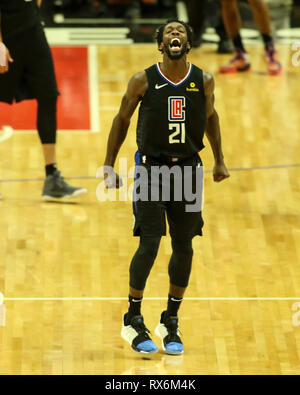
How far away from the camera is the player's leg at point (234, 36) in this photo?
877cm

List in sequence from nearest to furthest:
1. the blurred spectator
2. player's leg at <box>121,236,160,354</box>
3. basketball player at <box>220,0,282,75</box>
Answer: player's leg at <box>121,236,160,354</box> < basketball player at <box>220,0,282,75</box> < the blurred spectator

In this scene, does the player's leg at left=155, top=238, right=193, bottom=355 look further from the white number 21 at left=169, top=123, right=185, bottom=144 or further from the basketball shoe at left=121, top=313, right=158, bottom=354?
the white number 21 at left=169, top=123, right=185, bottom=144

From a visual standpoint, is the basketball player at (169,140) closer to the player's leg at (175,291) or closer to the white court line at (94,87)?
the player's leg at (175,291)

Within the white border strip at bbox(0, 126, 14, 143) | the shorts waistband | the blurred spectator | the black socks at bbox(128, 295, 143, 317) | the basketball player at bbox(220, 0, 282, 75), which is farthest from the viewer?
the blurred spectator

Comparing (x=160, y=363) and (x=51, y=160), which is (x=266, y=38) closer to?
(x=51, y=160)

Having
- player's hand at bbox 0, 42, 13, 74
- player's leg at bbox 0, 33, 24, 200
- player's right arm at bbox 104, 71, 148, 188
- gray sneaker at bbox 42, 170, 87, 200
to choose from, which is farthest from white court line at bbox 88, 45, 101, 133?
player's right arm at bbox 104, 71, 148, 188

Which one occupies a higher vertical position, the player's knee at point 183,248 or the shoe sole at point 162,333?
the player's knee at point 183,248

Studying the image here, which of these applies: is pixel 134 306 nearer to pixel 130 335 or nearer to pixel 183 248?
pixel 130 335

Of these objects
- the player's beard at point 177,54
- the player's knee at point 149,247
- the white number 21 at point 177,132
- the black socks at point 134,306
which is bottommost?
the black socks at point 134,306

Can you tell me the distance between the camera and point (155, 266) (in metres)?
5.61

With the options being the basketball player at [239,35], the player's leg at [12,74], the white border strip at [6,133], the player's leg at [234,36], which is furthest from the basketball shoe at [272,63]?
the player's leg at [12,74]

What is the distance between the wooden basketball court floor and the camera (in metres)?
4.71

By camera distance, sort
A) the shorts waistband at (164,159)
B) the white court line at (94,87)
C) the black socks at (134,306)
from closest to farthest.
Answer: the shorts waistband at (164,159) → the black socks at (134,306) → the white court line at (94,87)

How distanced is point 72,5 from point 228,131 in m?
3.69
